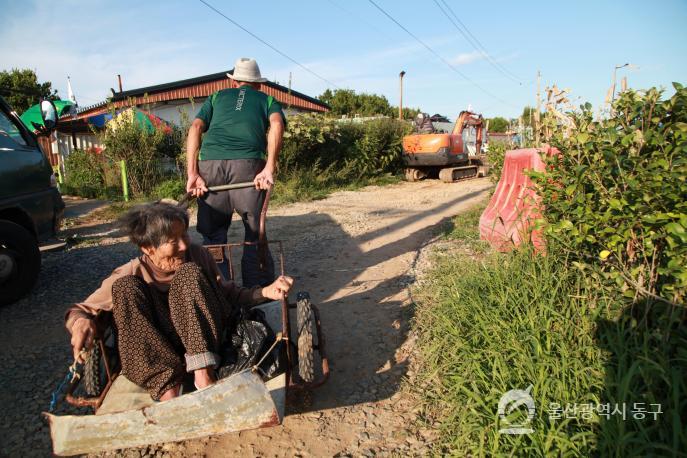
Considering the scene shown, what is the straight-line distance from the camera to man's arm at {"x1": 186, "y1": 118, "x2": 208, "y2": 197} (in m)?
3.54

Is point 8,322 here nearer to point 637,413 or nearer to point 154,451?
point 154,451

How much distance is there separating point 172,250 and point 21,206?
3.22m

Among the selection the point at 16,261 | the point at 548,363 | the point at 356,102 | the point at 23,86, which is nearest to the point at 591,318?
the point at 548,363

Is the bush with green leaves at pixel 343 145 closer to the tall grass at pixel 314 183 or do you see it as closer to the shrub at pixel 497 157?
the tall grass at pixel 314 183

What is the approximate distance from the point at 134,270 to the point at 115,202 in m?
9.77

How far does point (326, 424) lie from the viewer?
8.19 feet

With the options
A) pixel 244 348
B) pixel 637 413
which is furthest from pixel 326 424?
pixel 637 413

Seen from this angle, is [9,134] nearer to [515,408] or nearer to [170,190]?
[515,408]

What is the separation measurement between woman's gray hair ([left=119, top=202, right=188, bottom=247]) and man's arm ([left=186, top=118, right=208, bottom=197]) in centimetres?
116

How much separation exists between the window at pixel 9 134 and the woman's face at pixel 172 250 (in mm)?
3344

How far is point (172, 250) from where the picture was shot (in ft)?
7.82

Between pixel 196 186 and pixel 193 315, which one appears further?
pixel 196 186

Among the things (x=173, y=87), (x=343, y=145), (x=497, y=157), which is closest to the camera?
(x=497, y=157)

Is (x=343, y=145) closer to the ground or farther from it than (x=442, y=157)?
farther from it
